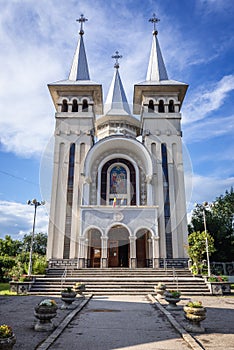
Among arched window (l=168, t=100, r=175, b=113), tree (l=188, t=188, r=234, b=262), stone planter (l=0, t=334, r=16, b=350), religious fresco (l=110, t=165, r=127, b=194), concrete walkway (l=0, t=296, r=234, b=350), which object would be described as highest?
arched window (l=168, t=100, r=175, b=113)

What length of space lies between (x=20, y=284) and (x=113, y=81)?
93.8ft

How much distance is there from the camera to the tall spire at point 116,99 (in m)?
31.0

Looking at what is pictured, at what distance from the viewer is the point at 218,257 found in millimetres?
27797

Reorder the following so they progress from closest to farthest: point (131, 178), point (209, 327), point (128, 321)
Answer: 1. point (209, 327)
2. point (128, 321)
3. point (131, 178)

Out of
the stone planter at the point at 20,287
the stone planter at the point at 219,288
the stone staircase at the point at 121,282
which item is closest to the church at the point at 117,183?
the stone staircase at the point at 121,282

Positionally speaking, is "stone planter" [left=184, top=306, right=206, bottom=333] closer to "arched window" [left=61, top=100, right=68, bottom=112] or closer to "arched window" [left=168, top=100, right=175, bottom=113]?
"arched window" [left=168, top=100, right=175, bottom=113]

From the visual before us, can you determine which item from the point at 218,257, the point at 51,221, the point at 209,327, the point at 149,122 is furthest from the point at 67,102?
the point at 209,327

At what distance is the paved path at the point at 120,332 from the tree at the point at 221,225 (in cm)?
1949

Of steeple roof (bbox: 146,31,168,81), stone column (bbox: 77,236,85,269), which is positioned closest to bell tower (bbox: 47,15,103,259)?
stone column (bbox: 77,236,85,269)

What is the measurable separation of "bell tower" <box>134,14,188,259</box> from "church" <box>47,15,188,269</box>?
0.08 m

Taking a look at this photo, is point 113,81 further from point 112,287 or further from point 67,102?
point 112,287

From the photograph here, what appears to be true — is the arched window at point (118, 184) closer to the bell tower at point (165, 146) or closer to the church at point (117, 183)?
the church at point (117, 183)

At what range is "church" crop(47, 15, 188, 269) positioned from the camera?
20.5 meters

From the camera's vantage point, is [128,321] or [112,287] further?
[112,287]
